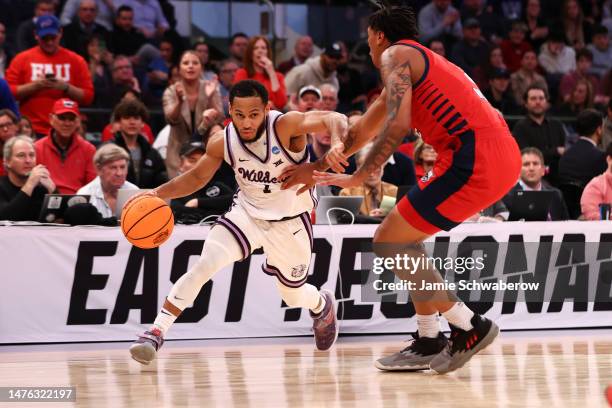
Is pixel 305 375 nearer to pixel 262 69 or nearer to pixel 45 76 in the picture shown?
pixel 262 69

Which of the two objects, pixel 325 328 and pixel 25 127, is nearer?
pixel 325 328

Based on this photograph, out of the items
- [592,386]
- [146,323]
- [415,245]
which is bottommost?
[146,323]

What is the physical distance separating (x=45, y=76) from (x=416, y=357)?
6521 millimetres

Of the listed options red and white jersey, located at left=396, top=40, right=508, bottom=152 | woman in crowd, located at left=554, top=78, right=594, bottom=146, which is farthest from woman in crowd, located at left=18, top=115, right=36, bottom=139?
woman in crowd, located at left=554, top=78, right=594, bottom=146

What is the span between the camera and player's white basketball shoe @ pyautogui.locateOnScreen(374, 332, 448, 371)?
6367 mm

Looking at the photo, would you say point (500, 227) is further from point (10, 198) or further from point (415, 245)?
point (10, 198)

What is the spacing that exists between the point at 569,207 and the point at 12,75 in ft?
20.3

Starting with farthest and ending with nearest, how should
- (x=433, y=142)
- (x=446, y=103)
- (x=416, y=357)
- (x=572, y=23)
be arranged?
(x=572, y=23)
(x=416, y=357)
(x=433, y=142)
(x=446, y=103)

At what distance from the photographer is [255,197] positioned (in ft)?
23.2

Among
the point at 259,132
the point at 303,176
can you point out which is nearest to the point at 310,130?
the point at 259,132

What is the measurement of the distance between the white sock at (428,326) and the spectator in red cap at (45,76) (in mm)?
6319

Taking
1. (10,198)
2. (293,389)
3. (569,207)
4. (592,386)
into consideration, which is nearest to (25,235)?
(10,198)

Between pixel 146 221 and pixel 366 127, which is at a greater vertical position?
pixel 366 127

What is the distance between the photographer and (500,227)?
909 cm
